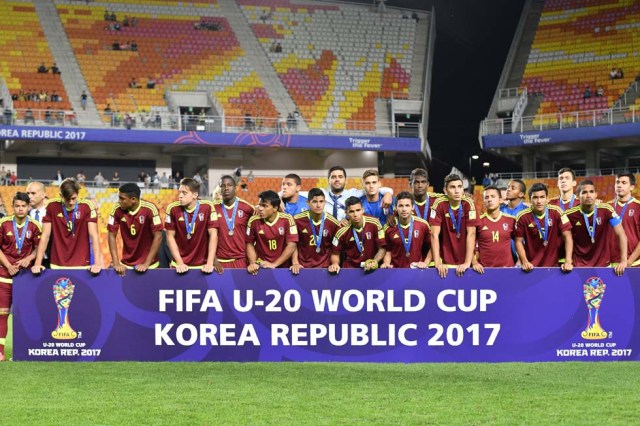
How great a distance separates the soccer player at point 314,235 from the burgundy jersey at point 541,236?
2.16 meters

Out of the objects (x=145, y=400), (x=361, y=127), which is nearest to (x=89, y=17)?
(x=361, y=127)

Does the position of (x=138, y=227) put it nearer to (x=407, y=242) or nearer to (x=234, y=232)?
(x=234, y=232)

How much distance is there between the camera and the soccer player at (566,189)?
10703 millimetres

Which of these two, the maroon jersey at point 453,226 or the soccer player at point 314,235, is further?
the soccer player at point 314,235

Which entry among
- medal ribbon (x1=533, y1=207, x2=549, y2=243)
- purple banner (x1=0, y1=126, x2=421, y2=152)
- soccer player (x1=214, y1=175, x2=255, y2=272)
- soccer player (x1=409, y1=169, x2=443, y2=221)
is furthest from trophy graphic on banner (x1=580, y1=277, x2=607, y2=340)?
purple banner (x1=0, y1=126, x2=421, y2=152)

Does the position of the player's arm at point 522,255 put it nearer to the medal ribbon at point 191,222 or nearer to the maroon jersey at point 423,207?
the maroon jersey at point 423,207

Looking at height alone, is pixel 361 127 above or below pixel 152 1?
below

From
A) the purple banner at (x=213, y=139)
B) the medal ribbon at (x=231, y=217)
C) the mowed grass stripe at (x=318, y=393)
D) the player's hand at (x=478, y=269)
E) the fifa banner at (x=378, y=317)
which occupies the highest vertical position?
the purple banner at (x=213, y=139)

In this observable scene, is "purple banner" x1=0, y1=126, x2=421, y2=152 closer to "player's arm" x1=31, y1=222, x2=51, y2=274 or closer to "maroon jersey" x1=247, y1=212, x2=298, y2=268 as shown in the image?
"player's arm" x1=31, y1=222, x2=51, y2=274

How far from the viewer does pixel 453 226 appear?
1000 centimetres

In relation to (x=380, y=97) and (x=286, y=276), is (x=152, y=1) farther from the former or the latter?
(x=286, y=276)

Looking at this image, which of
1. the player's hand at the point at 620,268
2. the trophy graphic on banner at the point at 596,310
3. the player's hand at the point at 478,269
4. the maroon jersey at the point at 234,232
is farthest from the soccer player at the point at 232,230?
the player's hand at the point at 620,268

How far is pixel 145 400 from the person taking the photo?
23.4 ft

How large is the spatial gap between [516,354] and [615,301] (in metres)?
1.20
